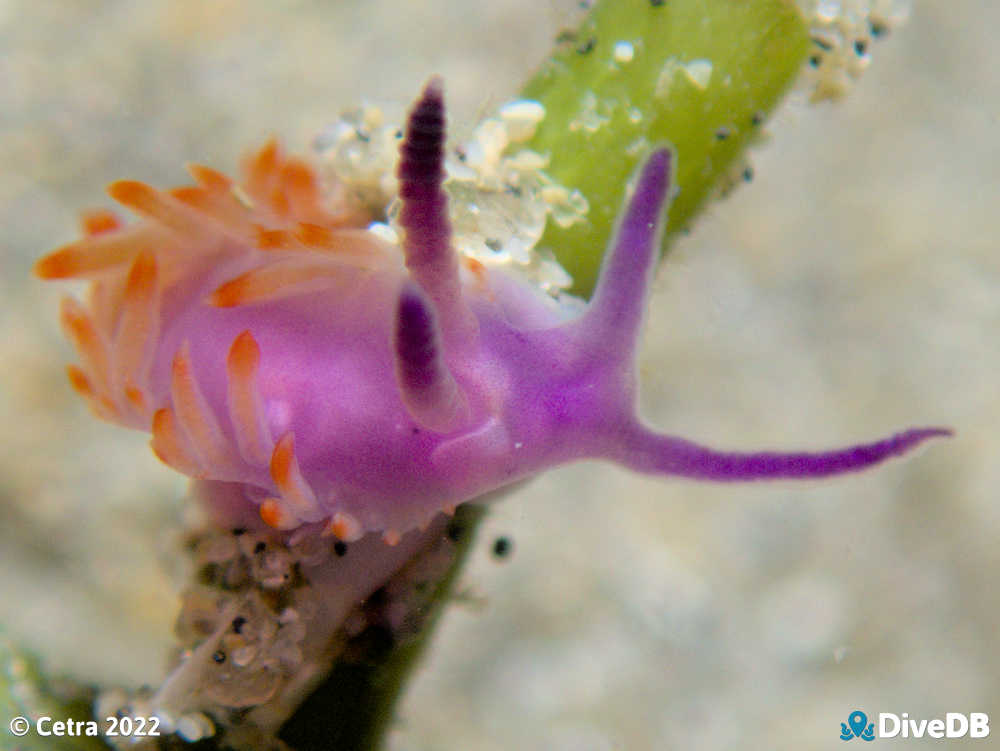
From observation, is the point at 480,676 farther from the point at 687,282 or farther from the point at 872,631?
the point at 687,282

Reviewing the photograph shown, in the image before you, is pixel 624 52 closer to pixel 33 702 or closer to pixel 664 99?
pixel 664 99

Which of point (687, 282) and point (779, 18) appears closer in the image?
point (779, 18)

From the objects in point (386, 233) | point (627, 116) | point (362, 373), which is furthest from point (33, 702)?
point (627, 116)

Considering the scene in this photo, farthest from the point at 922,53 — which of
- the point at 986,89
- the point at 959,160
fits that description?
the point at 959,160

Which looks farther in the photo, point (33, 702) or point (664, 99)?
point (33, 702)

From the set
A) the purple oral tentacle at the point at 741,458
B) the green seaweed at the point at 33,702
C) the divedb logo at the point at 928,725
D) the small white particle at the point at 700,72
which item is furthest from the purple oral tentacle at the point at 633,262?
the divedb logo at the point at 928,725

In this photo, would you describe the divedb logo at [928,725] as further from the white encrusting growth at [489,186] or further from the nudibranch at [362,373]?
the white encrusting growth at [489,186]

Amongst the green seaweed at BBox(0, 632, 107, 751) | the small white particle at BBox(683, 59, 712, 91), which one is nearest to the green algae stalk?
the small white particle at BBox(683, 59, 712, 91)

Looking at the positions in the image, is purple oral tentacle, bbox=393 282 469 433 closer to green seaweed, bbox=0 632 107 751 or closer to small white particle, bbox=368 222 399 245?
small white particle, bbox=368 222 399 245
